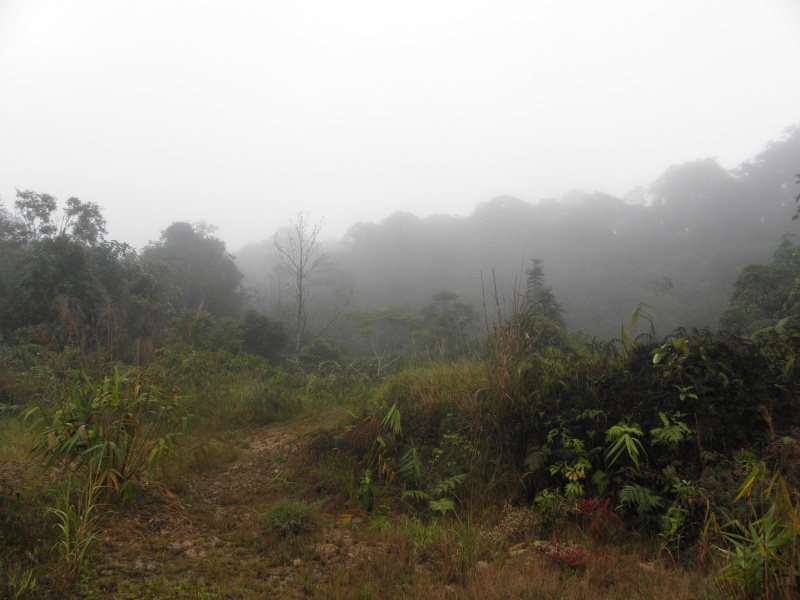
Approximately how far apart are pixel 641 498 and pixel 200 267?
2841 cm

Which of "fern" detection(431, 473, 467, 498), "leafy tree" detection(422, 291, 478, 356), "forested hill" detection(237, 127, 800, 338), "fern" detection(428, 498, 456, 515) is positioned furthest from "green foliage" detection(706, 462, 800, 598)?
"forested hill" detection(237, 127, 800, 338)

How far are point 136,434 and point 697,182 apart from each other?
53.2 meters

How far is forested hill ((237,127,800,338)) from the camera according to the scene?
96.0 feet

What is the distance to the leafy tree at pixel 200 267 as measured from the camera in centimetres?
2603

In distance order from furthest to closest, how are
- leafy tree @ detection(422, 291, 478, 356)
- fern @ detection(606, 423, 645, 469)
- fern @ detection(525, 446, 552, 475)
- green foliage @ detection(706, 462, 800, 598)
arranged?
1. leafy tree @ detection(422, 291, 478, 356)
2. fern @ detection(525, 446, 552, 475)
3. fern @ detection(606, 423, 645, 469)
4. green foliage @ detection(706, 462, 800, 598)

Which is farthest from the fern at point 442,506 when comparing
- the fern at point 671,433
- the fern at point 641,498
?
the fern at point 671,433

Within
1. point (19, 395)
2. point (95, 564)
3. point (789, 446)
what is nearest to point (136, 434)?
point (95, 564)

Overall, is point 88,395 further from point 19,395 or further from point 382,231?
point 382,231

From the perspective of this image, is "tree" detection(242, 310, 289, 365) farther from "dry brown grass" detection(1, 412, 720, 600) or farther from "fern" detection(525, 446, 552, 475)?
"fern" detection(525, 446, 552, 475)

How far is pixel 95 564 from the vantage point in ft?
7.05

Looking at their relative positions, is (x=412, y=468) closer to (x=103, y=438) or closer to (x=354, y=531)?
(x=354, y=531)

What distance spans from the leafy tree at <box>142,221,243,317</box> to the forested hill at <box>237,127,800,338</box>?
620cm

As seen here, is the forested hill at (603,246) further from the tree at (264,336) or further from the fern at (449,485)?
the fern at (449,485)

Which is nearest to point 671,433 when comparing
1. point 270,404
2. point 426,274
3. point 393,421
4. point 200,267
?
point 393,421
